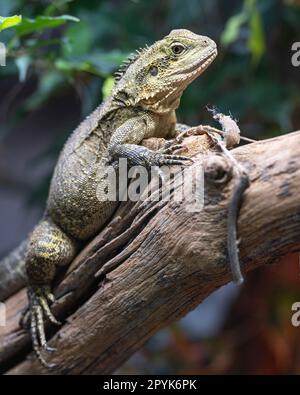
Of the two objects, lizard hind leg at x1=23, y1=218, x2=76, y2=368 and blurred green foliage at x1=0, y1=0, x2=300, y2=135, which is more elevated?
blurred green foliage at x1=0, y1=0, x2=300, y2=135

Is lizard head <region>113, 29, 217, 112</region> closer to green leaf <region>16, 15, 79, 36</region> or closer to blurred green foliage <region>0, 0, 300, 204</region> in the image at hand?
green leaf <region>16, 15, 79, 36</region>

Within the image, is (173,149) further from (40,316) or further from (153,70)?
(40,316)

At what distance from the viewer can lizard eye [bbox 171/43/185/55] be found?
10.2 feet

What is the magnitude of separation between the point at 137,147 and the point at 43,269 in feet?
3.16

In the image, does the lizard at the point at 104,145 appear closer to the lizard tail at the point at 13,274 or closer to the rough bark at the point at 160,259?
the rough bark at the point at 160,259

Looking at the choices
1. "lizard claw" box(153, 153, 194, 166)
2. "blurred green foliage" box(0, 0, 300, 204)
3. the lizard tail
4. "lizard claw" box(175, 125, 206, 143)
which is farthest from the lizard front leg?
the lizard tail

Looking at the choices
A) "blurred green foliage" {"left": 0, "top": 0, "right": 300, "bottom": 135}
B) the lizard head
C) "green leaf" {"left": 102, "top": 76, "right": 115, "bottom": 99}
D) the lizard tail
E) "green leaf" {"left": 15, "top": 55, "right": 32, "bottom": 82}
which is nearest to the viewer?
the lizard head

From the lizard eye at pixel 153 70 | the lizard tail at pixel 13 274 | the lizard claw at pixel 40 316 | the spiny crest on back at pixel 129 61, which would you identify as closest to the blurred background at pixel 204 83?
the spiny crest on back at pixel 129 61

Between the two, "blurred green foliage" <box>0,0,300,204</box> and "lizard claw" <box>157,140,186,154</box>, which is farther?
"blurred green foliage" <box>0,0,300,204</box>

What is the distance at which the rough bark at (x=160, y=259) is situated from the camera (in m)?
2.29

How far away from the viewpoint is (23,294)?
3893 millimetres

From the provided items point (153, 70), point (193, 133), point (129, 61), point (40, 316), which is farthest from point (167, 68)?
point (40, 316)
